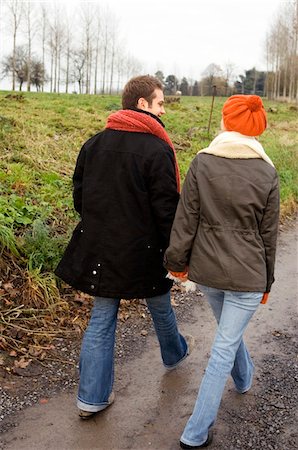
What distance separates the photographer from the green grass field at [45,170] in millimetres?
5098

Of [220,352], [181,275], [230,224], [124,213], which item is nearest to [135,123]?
[124,213]

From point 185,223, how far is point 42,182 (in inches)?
180

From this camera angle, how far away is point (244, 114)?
2770mm

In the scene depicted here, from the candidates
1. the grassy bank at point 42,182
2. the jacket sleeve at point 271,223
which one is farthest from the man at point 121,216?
the grassy bank at point 42,182

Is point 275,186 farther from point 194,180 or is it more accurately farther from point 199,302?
point 199,302

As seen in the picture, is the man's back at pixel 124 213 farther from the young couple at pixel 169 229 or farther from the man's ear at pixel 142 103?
the man's ear at pixel 142 103

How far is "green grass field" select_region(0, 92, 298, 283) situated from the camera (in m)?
5.10

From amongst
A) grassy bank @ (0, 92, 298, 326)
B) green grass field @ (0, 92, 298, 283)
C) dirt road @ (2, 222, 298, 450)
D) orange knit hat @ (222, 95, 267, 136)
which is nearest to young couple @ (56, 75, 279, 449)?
orange knit hat @ (222, 95, 267, 136)

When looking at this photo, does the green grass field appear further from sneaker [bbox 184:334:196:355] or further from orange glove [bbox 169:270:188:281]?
orange glove [bbox 169:270:188:281]

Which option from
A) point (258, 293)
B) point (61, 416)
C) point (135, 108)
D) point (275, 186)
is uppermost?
point (135, 108)

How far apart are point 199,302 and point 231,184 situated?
3008 millimetres

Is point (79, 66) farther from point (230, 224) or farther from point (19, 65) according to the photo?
point (230, 224)

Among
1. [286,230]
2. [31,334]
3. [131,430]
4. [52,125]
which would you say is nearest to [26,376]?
[31,334]

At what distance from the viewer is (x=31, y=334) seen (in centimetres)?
425
